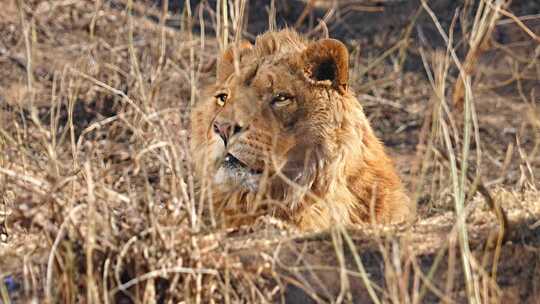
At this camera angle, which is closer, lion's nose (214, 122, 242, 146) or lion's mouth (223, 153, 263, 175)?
lion's nose (214, 122, 242, 146)

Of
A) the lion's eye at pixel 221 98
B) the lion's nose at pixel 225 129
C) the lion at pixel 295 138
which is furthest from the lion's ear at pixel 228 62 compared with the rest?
the lion's nose at pixel 225 129

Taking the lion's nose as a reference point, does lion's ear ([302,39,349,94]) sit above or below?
above

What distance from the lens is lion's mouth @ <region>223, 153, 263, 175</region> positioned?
5.07 meters

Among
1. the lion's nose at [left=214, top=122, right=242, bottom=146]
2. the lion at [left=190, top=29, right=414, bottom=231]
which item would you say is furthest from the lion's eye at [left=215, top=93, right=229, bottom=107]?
the lion's nose at [left=214, top=122, right=242, bottom=146]

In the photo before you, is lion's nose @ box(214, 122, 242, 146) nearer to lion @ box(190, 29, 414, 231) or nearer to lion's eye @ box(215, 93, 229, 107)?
lion @ box(190, 29, 414, 231)

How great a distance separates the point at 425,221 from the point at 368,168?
1.00 metres

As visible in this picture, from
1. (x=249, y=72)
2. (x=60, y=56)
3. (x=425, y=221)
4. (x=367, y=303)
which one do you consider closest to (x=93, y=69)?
(x=60, y=56)

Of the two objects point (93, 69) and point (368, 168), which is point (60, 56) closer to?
point (93, 69)

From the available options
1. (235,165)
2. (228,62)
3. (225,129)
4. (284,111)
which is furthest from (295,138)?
(228,62)

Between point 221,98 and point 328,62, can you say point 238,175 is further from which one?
point 328,62

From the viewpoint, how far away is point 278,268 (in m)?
3.81

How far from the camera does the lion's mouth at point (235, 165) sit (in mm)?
5066

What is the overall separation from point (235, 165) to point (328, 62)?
2.23 feet

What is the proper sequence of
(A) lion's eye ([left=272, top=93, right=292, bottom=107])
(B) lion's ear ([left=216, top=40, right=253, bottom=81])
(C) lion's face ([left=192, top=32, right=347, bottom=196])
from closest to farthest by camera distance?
(C) lion's face ([left=192, top=32, right=347, bottom=196])
(A) lion's eye ([left=272, top=93, right=292, bottom=107])
(B) lion's ear ([left=216, top=40, right=253, bottom=81])
